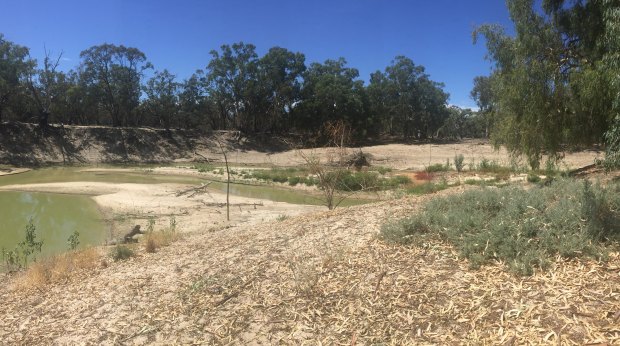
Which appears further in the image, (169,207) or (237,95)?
(237,95)

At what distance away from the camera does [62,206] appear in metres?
22.7

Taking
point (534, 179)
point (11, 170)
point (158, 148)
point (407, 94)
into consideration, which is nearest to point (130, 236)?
point (534, 179)

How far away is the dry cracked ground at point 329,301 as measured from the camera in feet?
12.5

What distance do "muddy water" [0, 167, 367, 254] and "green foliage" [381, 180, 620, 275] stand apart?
42.5 ft

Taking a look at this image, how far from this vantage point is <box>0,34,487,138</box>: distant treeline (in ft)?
163

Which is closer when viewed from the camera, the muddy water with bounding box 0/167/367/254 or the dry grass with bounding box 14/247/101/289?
the dry grass with bounding box 14/247/101/289

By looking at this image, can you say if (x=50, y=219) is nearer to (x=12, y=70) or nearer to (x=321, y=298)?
(x=321, y=298)

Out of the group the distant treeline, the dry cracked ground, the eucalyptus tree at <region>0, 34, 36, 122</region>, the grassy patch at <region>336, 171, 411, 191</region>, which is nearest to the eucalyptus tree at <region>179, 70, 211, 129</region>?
the distant treeline

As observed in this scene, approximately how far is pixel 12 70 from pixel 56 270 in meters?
45.4

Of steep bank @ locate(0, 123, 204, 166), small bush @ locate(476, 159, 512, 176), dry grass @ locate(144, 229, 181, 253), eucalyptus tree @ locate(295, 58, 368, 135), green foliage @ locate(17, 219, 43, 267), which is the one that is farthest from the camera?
eucalyptus tree @ locate(295, 58, 368, 135)

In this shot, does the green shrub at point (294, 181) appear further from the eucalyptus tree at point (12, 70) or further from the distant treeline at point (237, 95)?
the eucalyptus tree at point (12, 70)

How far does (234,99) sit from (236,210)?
125 ft

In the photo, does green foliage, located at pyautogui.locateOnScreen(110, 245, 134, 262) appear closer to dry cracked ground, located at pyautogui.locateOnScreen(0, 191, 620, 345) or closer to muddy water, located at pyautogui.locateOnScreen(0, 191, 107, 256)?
dry cracked ground, located at pyautogui.locateOnScreen(0, 191, 620, 345)

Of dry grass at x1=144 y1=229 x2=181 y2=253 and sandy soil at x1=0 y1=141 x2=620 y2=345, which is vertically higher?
sandy soil at x1=0 y1=141 x2=620 y2=345
